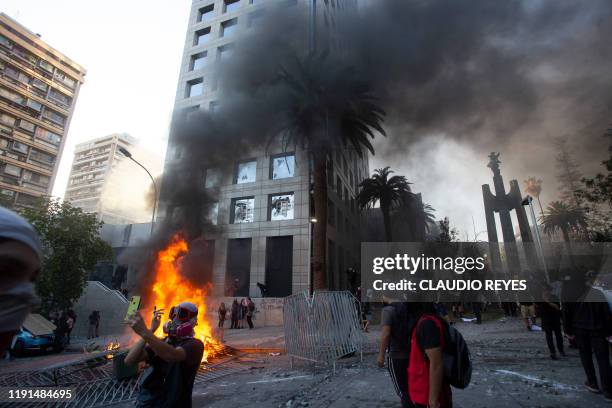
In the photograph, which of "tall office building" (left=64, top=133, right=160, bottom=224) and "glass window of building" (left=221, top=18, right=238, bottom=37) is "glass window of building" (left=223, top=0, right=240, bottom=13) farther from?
"tall office building" (left=64, top=133, right=160, bottom=224)

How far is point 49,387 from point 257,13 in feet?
103

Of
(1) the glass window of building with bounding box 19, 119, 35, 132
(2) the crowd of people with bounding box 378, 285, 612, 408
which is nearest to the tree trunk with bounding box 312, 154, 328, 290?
(2) the crowd of people with bounding box 378, 285, 612, 408

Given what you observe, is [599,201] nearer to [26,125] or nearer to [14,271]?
[14,271]

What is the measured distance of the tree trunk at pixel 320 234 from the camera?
14.1 metres

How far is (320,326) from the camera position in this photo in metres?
7.02

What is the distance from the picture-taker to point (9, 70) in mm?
39500

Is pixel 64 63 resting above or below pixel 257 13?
above

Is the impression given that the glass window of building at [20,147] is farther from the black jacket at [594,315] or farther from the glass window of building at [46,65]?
the black jacket at [594,315]

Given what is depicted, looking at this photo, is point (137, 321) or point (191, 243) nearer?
point (137, 321)

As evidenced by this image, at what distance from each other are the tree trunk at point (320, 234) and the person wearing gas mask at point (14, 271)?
13.4 metres

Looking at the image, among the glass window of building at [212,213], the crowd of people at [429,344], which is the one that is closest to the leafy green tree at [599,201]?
the crowd of people at [429,344]

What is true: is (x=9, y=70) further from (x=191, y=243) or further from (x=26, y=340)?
(x=26, y=340)

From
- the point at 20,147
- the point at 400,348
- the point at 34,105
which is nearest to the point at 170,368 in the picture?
the point at 400,348

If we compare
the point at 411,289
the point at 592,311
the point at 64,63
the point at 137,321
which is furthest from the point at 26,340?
the point at 64,63
